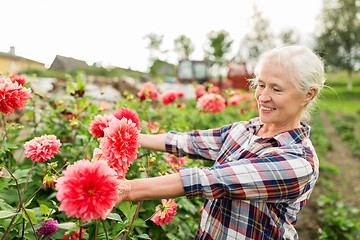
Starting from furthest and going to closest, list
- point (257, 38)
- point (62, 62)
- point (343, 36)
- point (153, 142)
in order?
point (343, 36), point (257, 38), point (62, 62), point (153, 142)

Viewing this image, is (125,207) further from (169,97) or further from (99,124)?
(169,97)

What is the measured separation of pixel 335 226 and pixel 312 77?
2.62 m

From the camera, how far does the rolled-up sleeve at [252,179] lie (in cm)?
99

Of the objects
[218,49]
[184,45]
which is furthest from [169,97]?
[184,45]

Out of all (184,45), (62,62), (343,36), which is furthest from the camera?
(184,45)

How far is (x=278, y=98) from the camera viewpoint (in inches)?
48.4

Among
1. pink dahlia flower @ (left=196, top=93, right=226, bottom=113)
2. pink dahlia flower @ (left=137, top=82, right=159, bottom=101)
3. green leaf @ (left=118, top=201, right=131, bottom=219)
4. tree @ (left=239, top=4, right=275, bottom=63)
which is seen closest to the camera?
green leaf @ (left=118, top=201, right=131, bottom=219)

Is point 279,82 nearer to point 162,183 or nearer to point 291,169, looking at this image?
point 291,169

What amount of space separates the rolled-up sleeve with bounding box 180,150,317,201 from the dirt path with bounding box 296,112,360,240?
7.62 feet

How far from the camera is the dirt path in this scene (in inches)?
125

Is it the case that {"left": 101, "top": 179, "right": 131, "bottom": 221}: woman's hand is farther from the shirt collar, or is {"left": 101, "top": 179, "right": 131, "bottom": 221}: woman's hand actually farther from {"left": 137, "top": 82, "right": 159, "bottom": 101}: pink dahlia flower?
{"left": 137, "top": 82, "right": 159, "bottom": 101}: pink dahlia flower

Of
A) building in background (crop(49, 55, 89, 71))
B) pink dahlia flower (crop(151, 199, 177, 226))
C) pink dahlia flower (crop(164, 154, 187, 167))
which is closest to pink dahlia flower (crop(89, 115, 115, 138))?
pink dahlia flower (crop(151, 199, 177, 226))

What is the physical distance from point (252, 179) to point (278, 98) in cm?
40

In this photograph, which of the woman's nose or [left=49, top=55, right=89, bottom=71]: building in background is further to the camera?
[left=49, top=55, right=89, bottom=71]: building in background
